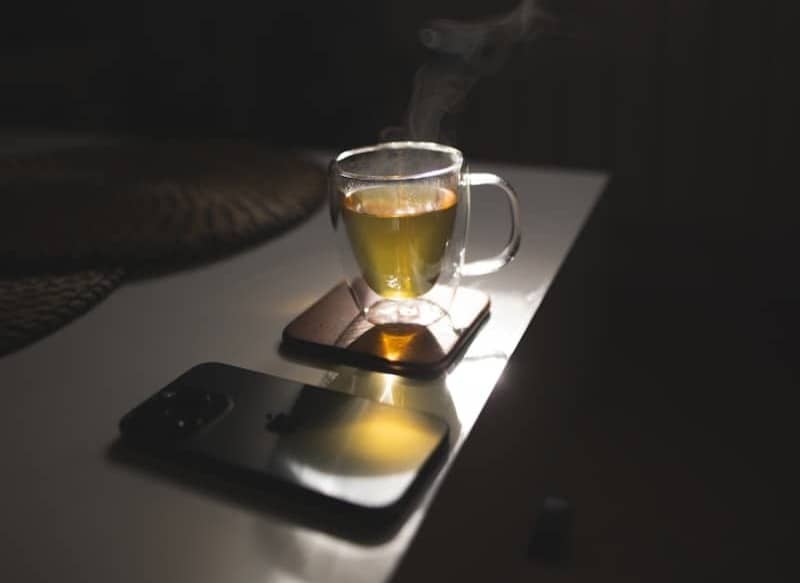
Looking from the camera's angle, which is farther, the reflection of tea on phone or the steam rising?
the steam rising

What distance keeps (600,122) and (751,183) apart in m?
0.36

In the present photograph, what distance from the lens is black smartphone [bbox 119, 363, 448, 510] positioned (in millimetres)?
415

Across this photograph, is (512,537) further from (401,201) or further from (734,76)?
(734,76)

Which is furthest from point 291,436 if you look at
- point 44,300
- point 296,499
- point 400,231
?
point 44,300

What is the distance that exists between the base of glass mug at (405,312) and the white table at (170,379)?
0.05 metres

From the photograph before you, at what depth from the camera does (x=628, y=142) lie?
179cm

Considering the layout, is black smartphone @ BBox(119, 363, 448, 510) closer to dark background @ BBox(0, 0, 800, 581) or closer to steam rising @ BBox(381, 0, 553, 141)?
steam rising @ BBox(381, 0, 553, 141)

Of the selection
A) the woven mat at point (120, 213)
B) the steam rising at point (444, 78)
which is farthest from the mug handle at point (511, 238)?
the woven mat at point (120, 213)

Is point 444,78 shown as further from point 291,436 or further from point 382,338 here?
point 291,436

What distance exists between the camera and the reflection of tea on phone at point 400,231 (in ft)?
1.93

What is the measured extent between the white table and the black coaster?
0.01m

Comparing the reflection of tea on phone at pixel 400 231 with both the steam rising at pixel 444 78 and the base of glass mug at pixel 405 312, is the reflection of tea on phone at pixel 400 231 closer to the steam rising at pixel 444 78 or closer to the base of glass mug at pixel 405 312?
the base of glass mug at pixel 405 312

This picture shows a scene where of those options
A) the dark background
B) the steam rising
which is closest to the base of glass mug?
the steam rising

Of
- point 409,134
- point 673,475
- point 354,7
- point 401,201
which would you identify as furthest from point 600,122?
point 401,201
